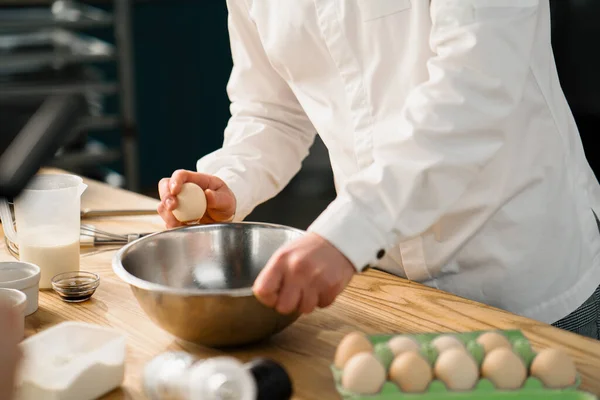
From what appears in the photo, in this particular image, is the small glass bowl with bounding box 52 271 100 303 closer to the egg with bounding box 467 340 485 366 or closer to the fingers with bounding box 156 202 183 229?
the fingers with bounding box 156 202 183 229

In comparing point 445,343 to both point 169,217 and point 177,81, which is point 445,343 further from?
point 177,81

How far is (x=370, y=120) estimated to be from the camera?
4.01 ft

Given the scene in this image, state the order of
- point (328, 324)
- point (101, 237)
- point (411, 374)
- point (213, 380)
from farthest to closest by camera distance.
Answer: point (101, 237) → point (328, 324) → point (411, 374) → point (213, 380)

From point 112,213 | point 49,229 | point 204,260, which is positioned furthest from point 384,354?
point 112,213

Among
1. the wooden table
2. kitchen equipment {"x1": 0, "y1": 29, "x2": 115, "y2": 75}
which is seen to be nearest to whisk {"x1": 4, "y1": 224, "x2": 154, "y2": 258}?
the wooden table

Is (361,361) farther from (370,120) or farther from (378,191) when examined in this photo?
(370,120)

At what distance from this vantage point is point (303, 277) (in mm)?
907

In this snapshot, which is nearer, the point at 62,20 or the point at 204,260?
the point at 204,260

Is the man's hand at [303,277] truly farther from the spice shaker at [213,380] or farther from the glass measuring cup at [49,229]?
the glass measuring cup at [49,229]

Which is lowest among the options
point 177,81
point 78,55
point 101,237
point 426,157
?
point 177,81

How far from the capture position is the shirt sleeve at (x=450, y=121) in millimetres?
993

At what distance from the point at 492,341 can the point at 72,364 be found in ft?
1.51

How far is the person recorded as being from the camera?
3.24 feet

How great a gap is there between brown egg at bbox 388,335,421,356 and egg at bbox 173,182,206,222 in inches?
18.5
